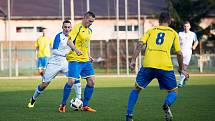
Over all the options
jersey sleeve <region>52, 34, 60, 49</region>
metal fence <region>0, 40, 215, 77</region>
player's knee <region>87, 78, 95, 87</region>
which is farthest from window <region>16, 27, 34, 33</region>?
player's knee <region>87, 78, 95, 87</region>

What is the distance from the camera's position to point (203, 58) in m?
43.5

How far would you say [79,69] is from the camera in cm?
1490

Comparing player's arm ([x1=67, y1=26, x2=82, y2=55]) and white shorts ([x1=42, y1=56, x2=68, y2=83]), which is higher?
player's arm ([x1=67, y1=26, x2=82, y2=55])

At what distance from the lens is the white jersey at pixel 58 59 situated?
52.1ft

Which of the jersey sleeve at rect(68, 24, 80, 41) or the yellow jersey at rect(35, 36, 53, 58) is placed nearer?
the jersey sleeve at rect(68, 24, 80, 41)

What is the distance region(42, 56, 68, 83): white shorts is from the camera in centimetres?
1623

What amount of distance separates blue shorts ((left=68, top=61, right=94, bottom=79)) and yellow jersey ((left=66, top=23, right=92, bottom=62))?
4.1 inches

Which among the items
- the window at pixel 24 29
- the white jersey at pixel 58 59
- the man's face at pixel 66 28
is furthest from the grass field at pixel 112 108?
the window at pixel 24 29

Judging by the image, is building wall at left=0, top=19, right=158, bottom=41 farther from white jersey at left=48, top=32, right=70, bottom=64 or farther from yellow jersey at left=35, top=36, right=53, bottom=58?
white jersey at left=48, top=32, right=70, bottom=64

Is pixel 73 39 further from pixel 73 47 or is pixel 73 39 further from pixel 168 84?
pixel 168 84

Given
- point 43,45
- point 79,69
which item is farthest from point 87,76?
point 43,45

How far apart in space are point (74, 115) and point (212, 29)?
125 ft

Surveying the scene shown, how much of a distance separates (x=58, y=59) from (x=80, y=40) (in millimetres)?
1693

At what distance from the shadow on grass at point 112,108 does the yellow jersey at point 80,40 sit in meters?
1.27
